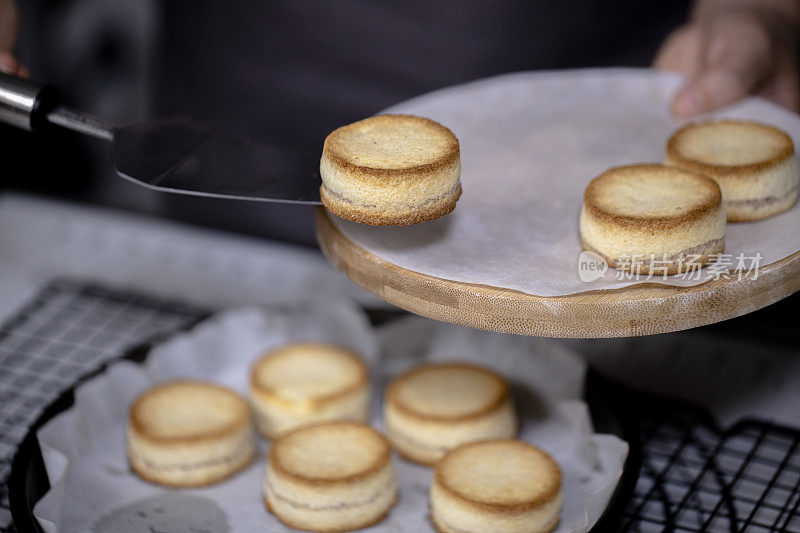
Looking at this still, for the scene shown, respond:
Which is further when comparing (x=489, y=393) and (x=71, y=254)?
(x=71, y=254)

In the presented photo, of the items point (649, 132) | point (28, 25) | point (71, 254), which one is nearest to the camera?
point (649, 132)

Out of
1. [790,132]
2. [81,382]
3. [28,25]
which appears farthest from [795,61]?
[28,25]

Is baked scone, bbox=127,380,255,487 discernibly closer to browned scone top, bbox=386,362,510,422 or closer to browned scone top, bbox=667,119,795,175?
browned scone top, bbox=386,362,510,422

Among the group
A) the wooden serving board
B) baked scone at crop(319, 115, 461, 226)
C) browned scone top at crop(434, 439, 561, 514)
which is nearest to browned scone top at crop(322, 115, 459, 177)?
baked scone at crop(319, 115, 461, 226)

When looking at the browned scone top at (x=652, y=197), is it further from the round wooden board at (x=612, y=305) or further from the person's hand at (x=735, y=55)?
the person's hand at (x=735, y=55)

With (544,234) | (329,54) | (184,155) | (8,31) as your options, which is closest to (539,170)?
(544,234)

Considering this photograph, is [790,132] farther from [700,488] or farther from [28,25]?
[28,25]

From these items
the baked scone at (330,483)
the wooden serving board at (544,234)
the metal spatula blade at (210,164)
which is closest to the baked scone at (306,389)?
the baked scone at (330,483)
